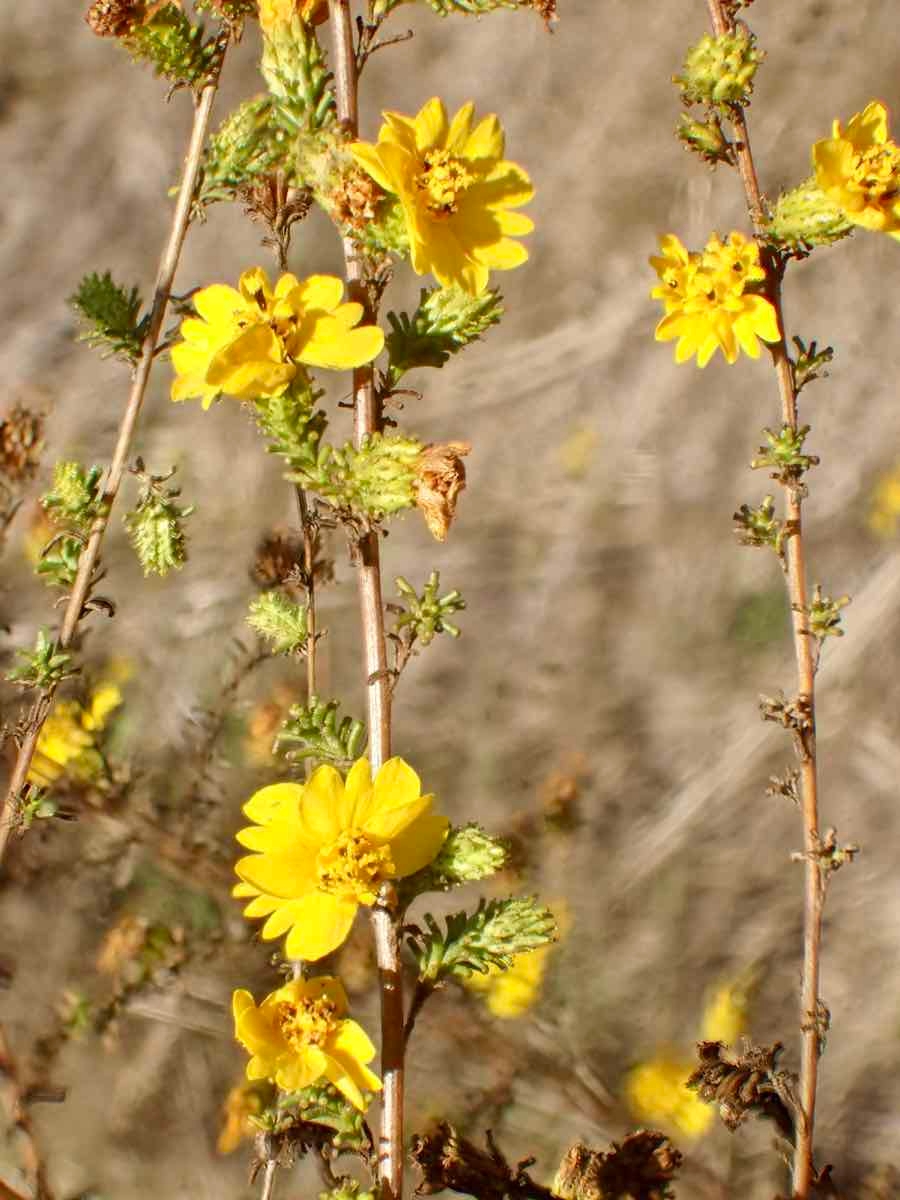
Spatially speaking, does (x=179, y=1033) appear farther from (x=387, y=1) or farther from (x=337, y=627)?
(x=387, y=1)

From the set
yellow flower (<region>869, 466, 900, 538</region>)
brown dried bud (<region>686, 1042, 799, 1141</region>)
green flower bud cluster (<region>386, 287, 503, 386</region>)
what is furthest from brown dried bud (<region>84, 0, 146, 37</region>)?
yellow flower (<region>869, 466, 900, 538</region>)

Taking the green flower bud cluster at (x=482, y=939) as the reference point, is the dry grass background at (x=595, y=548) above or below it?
above

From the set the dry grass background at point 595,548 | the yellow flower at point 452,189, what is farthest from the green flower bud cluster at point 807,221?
the dry grass background at point 595,548

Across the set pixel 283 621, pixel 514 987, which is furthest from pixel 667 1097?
pixel 283 621

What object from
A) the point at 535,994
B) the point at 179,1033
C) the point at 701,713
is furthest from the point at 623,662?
the point at 179,1033

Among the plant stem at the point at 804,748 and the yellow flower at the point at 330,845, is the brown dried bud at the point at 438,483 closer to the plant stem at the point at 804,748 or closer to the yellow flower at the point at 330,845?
the yellow flower at the point at 330,845

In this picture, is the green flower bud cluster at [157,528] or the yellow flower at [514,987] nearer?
the green flower bud cluster at [157,528]

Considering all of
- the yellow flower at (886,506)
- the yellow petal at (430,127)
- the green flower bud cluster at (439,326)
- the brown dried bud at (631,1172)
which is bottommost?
the brown dried bud at (631,1172)

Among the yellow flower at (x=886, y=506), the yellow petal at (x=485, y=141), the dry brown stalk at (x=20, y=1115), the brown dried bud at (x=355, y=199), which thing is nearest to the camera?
the brown dried bud at (x=355, y=199)
